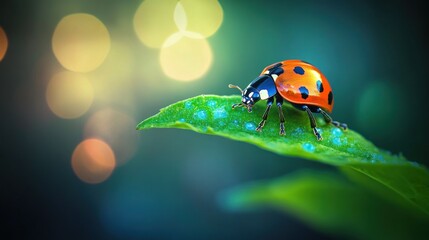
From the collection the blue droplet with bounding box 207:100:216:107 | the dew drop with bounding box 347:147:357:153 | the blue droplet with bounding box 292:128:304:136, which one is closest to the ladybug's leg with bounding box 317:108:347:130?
the blue droplet with bounding box 292:128:304:136

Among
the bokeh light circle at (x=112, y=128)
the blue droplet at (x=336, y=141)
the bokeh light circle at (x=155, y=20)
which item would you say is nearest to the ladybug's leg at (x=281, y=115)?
the blue droplet at (x=336, y=141)

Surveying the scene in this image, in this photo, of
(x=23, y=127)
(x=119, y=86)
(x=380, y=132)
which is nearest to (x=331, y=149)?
(x=380, y=132)

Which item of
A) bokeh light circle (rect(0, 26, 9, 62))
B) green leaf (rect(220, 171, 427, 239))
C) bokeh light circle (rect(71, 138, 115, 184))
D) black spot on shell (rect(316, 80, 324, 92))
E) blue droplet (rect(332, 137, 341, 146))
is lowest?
green leaf (rect(220, 171, 427, 239))

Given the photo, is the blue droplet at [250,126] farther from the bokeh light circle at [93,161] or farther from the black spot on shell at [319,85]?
the bokeh light circle at [93,161]

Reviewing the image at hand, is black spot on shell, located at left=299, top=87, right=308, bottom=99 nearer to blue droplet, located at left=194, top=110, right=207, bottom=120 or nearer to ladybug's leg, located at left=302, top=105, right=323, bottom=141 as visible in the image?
ladybug's leg, located at left=302, top=105, right=323, bottom=141

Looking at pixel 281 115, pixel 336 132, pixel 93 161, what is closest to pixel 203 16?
pixel 93 161

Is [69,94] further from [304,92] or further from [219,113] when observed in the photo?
[219,113]
